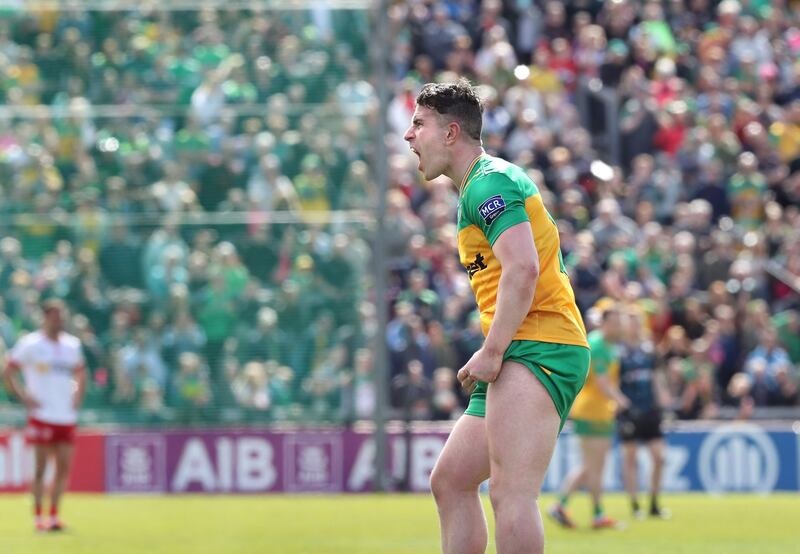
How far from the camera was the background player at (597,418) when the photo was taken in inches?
626

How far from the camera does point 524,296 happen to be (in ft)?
22.0

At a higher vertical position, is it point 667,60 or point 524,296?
point 667,60

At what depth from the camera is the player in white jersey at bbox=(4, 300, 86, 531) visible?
54.1ft

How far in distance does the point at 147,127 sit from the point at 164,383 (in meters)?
3.33

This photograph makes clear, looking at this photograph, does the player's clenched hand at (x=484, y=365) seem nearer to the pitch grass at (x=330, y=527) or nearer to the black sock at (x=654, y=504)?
the pitch grass at (x=330, y=527)

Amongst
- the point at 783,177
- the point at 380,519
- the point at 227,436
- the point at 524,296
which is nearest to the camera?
the point at 524,296

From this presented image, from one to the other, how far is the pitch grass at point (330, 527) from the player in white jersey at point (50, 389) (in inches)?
29.7

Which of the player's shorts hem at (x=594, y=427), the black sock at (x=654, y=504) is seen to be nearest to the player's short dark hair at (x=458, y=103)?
the player's shorts hem at (x=594, y=427)

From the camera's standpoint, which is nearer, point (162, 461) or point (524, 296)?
point (524, 296)

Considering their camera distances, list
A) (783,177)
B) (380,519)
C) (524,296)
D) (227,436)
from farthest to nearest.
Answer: (783,177)
(227,436)
(380,519)
(524,296)

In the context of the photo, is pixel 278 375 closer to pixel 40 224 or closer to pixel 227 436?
pixel 227 436

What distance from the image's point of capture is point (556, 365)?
6.91 metres

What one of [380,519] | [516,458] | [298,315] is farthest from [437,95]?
[298,315]

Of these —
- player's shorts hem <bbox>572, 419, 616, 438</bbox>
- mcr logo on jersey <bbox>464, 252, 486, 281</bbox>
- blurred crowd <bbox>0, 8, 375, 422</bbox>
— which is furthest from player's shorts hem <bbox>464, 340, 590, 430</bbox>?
blurred crowd <bbox>0, 8, 375, 422</bbox>
